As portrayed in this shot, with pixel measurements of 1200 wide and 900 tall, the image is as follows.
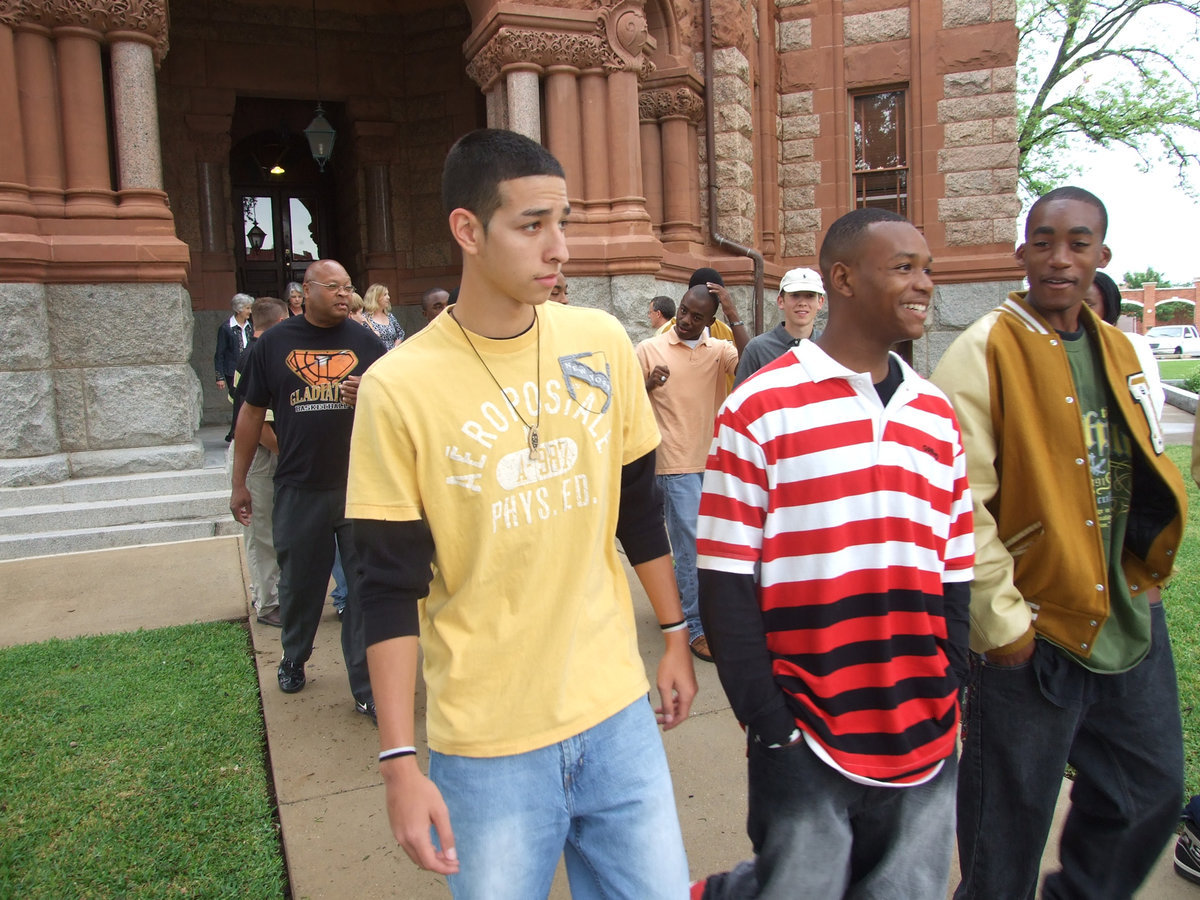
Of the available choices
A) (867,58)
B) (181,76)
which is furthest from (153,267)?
(867,58)

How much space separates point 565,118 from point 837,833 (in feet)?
30.7

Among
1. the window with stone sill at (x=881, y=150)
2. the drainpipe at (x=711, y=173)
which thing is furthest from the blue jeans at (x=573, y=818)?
the window with stone sill at (x=881, y=150)

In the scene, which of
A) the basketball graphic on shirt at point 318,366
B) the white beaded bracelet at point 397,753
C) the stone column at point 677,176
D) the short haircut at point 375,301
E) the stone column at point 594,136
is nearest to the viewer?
the white beaded bracelet at point 397,753

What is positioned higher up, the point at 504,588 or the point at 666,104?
the point at 666,104

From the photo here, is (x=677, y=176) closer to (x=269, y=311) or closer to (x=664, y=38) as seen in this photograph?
(x=664, y=38)

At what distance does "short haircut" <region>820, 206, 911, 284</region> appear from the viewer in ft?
6.92

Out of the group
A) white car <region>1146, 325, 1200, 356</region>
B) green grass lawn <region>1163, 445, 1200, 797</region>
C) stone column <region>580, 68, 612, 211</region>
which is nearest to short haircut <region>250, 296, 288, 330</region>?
stone column <region>580, 68, 612, 211</region>

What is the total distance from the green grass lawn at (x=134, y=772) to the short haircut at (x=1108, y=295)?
3.42 metres

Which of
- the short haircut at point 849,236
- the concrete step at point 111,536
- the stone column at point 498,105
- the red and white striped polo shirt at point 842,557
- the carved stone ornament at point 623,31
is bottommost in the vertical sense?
the concrete step at point 111,536

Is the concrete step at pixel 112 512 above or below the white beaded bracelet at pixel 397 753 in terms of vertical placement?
below

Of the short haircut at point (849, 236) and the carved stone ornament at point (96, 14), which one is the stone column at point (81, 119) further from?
the short haircut at point (849, 236)

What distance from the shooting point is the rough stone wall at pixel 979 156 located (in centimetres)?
1379

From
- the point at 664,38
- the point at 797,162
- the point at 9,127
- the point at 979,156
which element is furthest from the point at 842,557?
the point at 979,156

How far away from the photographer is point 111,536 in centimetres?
743
